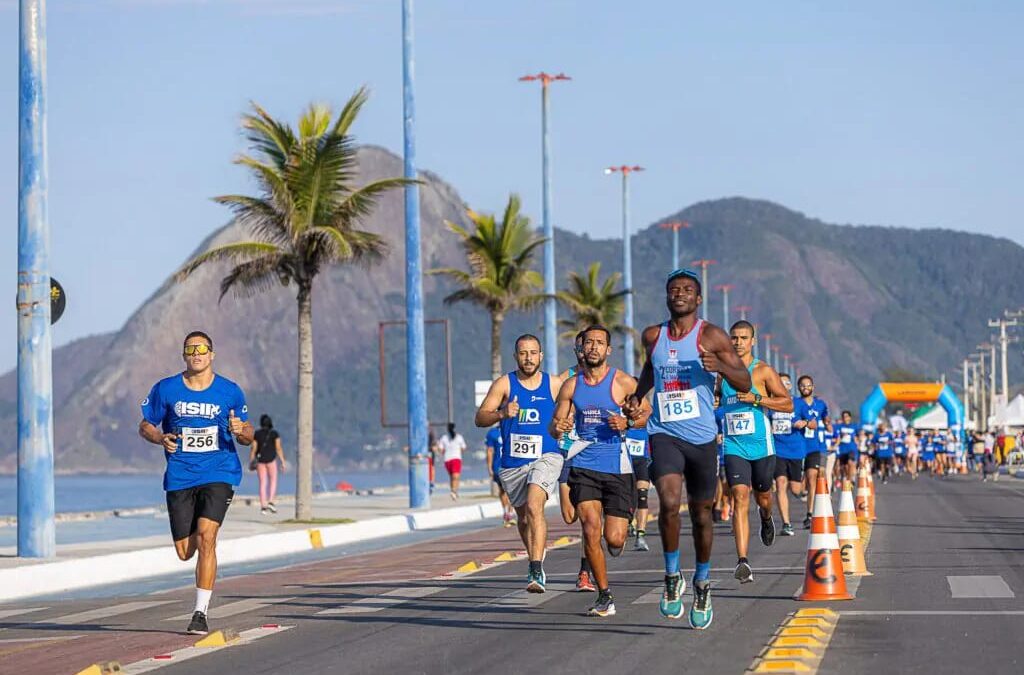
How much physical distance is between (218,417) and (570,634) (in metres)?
2.89

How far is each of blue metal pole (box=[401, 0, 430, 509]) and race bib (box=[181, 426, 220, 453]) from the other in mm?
23583

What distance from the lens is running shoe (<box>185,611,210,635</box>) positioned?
13.1 meters

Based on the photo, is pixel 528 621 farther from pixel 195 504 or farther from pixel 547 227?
pixel 547 227

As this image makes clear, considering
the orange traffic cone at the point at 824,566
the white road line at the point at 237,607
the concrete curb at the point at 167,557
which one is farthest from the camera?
the concrete curb at the point at 167,557

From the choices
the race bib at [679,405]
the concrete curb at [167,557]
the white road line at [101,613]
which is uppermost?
the race bib at [679,405]

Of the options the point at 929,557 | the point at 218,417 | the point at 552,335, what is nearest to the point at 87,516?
the point at 552,335

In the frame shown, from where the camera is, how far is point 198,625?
1312cm

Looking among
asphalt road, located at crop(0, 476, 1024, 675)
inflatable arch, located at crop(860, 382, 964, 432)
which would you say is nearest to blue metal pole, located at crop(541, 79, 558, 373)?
asphalt road, located at crop(0, 476, 1024, 675)

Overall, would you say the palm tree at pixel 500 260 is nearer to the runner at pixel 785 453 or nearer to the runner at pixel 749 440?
the runner at pixel 785 453

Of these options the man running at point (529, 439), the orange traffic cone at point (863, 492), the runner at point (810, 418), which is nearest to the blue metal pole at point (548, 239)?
the orange traffic cone at point (863, 492)

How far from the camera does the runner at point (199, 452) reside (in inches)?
519

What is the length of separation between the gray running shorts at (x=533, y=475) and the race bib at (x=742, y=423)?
250 centimetres

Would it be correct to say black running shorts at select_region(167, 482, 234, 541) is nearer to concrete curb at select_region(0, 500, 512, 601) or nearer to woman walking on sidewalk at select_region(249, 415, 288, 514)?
concrete curb at select_region(0, 500, 512, 601)

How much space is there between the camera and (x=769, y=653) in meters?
10.8
